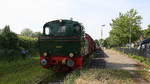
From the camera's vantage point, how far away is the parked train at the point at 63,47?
1403cm

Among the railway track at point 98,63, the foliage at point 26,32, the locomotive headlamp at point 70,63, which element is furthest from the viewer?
the foliage at point 26,32

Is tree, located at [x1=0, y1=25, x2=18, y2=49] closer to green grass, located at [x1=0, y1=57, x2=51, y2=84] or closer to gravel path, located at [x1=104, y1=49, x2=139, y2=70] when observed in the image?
green grass, located at [x1=0, y1=57, x2=51, y2=84]

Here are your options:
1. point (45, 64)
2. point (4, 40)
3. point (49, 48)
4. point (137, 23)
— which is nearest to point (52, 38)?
point (49, 48)

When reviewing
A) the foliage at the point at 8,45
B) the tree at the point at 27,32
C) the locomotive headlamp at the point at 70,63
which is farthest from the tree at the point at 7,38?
the tree at the point at 27,32

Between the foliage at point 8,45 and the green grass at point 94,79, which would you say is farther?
the foliage at point 8,45

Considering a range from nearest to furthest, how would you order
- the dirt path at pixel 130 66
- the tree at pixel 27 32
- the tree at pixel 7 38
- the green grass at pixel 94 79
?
the green grass at pixel 94 79
the dirt path at pixel 130 66
the tree at pixel 7 38
the tree at pixel 27 32

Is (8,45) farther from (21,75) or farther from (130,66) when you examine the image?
(130,66)

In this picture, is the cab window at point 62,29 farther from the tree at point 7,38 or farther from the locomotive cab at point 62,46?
the tree at point 7,38

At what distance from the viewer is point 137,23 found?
45.5 metres

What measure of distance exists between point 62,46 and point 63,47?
0.30 feet

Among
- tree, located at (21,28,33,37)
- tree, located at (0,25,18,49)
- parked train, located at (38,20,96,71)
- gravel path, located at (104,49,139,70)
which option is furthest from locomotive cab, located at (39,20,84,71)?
tree, located at (21,28,33,37)

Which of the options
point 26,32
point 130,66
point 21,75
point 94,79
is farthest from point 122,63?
point 26,32

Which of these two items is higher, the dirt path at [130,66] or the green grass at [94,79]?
the green grass at [94,79]

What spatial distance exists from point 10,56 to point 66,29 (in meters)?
11.2
